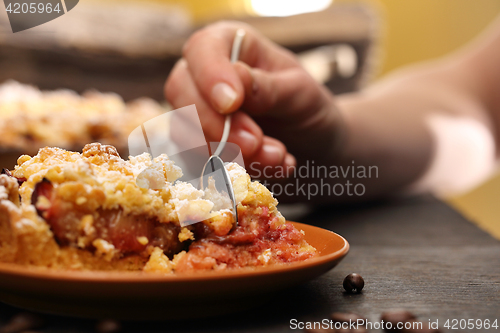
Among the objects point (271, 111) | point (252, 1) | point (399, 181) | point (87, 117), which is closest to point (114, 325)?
point (271, 111)

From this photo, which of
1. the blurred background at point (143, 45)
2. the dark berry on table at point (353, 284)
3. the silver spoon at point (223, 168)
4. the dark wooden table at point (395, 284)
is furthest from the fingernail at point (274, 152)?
the blurred background at point (143, 45)

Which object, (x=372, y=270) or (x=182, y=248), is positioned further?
(x=372, y=270)

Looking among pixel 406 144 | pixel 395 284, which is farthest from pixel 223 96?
pixel 406 144

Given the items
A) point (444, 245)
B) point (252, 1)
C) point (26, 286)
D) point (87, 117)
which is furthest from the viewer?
point (252, 1)

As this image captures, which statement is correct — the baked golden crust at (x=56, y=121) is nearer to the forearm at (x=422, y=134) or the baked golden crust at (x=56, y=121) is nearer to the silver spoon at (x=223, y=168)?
the silver spoon at (x=223, y=168)

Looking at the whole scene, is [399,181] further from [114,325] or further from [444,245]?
[114,325]

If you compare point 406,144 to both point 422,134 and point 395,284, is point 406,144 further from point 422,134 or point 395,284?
point 395,284

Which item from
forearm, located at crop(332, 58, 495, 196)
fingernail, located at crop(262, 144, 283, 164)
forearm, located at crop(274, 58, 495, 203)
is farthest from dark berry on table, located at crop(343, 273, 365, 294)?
forearm, located at crop(332, 58, 495, 196)
